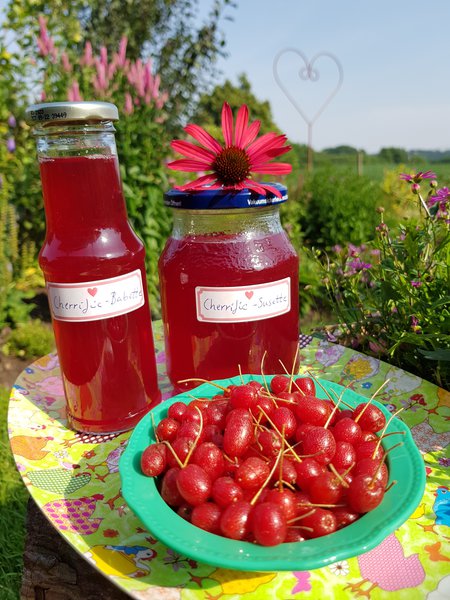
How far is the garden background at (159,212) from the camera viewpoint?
4.13ft

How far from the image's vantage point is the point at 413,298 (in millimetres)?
1174

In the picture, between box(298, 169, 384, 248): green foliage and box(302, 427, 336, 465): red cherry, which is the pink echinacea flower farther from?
box(298, 169, 384, 248): green foliage

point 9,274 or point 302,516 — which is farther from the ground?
point 302,516

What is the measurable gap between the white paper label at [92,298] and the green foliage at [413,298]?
0.62 metres

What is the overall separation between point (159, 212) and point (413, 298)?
202 centimetres

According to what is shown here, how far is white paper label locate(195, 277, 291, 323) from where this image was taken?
105 centimetres

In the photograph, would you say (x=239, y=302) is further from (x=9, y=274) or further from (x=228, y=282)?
(x=9, y=274)

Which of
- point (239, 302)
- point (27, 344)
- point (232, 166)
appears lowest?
point (27, 344)

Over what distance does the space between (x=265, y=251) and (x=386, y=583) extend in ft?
2.08

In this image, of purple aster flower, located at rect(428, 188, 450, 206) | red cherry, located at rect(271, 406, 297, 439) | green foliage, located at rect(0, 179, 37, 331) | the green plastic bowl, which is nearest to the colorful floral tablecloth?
the green plastic bowl

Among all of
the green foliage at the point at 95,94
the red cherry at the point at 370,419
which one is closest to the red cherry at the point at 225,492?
the red cherry at the point at 370,419

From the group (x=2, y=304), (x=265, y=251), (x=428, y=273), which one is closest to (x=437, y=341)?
(x=428, y=273)

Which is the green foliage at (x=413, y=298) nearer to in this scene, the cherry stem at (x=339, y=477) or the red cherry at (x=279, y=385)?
the red cherry at (x=279, y=385)

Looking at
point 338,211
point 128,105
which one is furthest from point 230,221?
point 338,211
